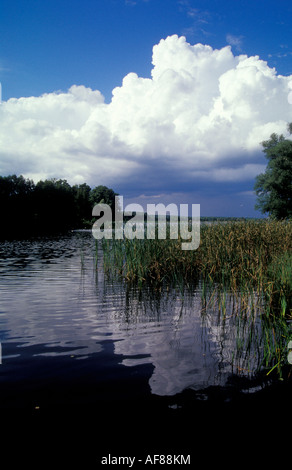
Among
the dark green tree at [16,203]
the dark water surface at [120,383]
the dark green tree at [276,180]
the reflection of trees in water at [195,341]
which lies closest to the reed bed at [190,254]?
the reflection of trees in water at [195,341]

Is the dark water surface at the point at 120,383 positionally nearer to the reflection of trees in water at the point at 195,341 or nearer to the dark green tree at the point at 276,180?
the reflection of trees in water at the point at 195,341

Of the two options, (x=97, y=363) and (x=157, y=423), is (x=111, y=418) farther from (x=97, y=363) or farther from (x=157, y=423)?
(x=97, y=363)

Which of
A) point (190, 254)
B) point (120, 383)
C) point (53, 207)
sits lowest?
point (120, 383)

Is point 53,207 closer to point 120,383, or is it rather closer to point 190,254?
point 190,254

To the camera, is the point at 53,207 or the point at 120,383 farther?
the point at 53,207

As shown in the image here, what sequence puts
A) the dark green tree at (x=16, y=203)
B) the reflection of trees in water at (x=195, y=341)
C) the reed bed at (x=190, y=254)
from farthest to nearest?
the dark green tree at (x=16, y=203) → the reed bed at (x=190, y=254) → the reflection of trees in water at (x=195, y=341)

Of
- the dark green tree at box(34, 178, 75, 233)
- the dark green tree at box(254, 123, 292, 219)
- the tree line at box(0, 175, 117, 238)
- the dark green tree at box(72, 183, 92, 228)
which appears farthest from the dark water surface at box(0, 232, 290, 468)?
the dark green tree at box(72, 183, 92, 228)

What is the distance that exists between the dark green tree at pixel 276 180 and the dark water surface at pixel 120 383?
1636 inches

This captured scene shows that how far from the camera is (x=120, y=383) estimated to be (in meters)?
5.03

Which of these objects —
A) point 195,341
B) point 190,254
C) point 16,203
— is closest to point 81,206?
point 16,203

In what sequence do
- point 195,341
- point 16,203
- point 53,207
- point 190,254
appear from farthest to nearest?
point 53,207 < point 16,203 < point 190,254 < point 195,341

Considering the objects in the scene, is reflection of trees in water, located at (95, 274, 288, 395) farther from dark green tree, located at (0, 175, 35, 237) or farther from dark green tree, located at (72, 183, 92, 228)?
dark green tree, located at (72, 183, 92, 228)

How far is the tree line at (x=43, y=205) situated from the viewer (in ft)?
258

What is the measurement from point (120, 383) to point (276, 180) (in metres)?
46.2
